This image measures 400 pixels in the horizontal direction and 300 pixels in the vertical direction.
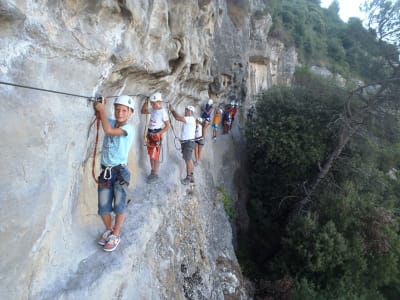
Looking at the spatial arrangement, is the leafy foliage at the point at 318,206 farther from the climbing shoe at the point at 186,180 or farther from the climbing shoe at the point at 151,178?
the climbing shoe at the point at 151,178

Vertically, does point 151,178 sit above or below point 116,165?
below

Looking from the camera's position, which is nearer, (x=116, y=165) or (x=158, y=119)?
(x=116, y=165)

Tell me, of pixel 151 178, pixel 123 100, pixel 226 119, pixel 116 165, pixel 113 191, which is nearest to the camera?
pixel 123 100

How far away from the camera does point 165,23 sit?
5453 mm

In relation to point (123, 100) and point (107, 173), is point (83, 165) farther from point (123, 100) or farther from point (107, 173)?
point (123, 100)

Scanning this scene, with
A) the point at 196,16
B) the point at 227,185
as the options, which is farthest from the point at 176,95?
the point at 227,185

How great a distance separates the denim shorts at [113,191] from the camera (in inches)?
140

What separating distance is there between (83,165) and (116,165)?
79 cm

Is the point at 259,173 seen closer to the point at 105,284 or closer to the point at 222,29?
the point at 222,29

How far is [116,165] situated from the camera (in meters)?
3.50

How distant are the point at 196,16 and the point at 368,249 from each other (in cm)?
1015

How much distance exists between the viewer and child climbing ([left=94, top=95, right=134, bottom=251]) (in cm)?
336

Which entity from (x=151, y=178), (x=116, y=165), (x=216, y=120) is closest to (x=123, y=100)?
(x=116, y=165)

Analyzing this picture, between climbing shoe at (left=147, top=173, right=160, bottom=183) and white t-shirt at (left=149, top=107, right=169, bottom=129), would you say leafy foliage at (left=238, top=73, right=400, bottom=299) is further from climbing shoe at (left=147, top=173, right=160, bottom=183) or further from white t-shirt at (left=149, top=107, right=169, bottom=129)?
white t-shirt at (left=149, top=107, right=169, bottom=129)
